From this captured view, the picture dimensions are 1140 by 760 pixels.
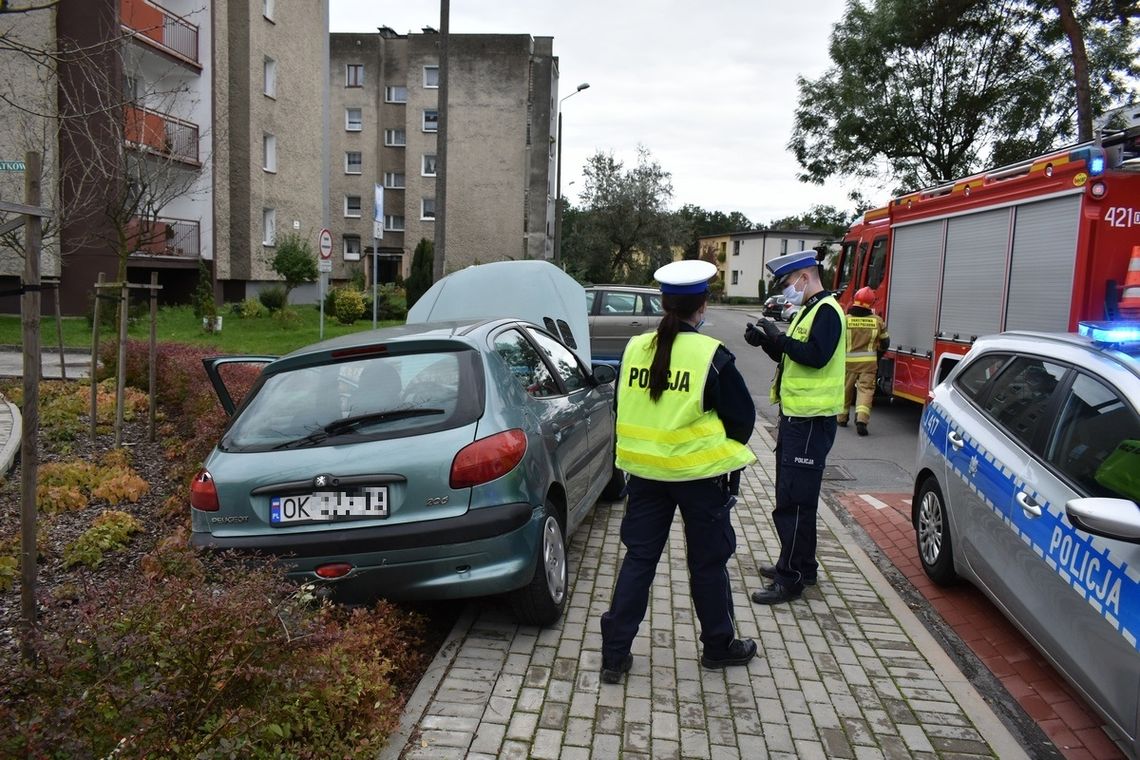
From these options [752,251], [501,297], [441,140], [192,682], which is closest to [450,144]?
[441,140]

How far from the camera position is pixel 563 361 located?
18.1 ft

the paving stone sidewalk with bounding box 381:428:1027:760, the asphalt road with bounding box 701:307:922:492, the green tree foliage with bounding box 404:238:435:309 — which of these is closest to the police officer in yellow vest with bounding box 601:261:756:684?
the paving stone sidewalk with bounding box 381:428:1027:760

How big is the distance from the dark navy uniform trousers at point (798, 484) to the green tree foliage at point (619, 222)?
4104 cm

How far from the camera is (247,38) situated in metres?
25.7

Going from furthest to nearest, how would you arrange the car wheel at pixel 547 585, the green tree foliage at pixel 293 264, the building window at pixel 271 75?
the building window at pixel 271 75 < the green tree foliage at pixel 293 264 < the car wheel at pixel 547 585

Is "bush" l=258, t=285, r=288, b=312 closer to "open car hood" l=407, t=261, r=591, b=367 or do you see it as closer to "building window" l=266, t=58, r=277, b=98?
"building window" l=266, t=58, r=277, b=98

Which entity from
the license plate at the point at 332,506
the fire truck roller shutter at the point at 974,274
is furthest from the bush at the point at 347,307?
the license plate at the point at 332,506

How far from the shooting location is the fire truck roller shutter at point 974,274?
9.15 m

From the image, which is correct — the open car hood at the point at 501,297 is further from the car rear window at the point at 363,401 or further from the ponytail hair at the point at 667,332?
the ponytail hair at the point at 667,332

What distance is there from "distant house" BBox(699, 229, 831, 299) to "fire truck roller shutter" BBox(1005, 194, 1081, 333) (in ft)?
233

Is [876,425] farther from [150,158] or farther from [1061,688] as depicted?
[150,158]

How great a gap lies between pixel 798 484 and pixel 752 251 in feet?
267

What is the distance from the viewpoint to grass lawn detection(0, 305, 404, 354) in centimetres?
1593

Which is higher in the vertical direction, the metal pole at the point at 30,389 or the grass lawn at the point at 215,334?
the metal pole at the point at 30,389
